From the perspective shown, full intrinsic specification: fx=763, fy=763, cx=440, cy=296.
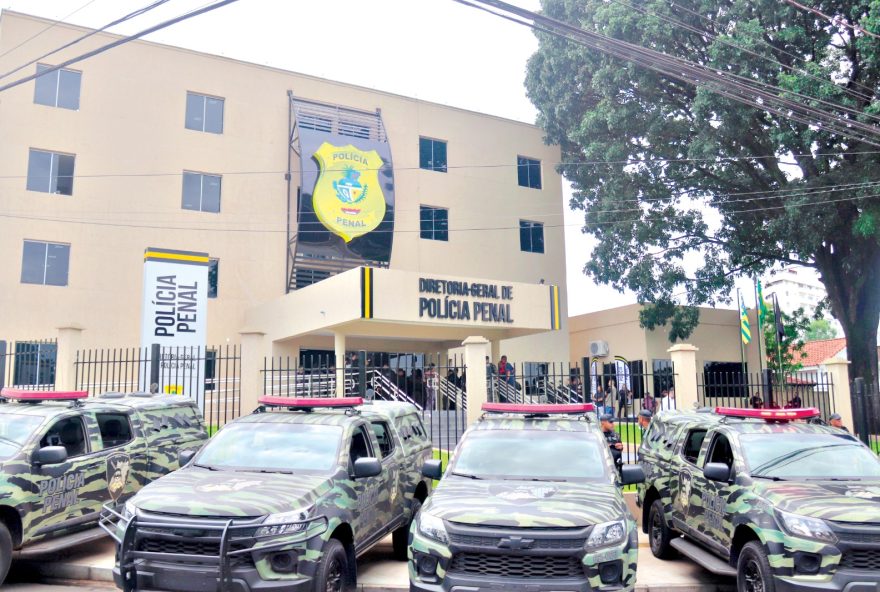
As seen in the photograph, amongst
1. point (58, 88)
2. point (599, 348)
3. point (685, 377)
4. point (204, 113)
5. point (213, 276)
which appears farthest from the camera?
point (599, 348)

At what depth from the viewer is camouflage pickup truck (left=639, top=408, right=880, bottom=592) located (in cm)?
643

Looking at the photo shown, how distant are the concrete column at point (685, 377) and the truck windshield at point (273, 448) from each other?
8.20 metres

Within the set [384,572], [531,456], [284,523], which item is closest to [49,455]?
[284,523]

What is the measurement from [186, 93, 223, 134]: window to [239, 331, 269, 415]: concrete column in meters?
15.8

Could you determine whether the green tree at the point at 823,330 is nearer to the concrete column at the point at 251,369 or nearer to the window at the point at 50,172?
the window at the point at 50,172

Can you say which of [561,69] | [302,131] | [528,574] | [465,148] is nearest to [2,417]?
[528,574]

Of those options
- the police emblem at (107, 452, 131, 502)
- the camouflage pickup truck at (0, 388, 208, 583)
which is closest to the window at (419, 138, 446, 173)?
the camouflage pickup truck at (0, 388, 208, 583)

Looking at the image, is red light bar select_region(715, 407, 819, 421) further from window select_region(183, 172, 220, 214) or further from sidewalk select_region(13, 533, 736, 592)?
window select_region(183, 172, 220, 214)

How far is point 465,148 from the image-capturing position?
33.4 metres

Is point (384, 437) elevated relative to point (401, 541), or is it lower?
elevated

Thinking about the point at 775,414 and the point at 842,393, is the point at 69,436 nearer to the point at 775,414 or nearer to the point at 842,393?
the point at 775,414

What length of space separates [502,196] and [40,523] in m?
27.5

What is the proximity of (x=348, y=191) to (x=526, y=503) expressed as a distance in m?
23.4

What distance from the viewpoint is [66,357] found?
51.2 ft
